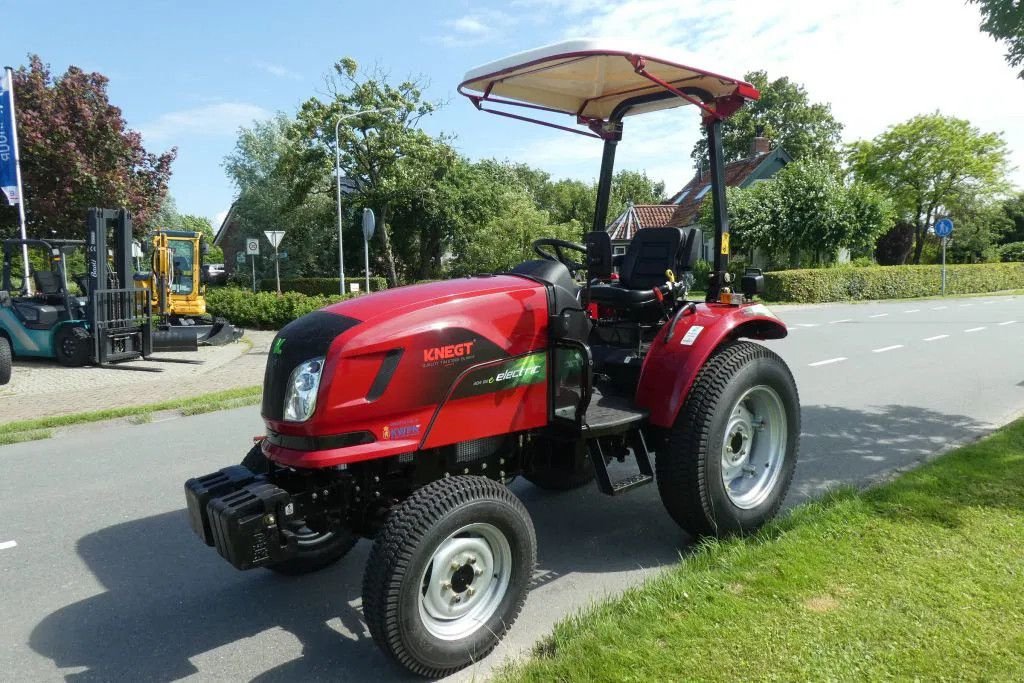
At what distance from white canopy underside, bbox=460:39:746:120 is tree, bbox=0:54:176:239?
19340 mm

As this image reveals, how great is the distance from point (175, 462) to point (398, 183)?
25.0 metres

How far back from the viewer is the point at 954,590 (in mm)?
2990

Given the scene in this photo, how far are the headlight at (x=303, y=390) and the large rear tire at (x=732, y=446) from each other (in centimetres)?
174

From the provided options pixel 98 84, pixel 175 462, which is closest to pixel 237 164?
pixel 98 84

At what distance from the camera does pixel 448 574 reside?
270 cm

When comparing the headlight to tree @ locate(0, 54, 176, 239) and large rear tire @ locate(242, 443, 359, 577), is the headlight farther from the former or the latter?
tree @ locate(0, 54, 176, 239)

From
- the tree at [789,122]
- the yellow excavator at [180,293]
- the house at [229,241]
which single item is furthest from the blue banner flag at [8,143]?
the tree at [789,122]

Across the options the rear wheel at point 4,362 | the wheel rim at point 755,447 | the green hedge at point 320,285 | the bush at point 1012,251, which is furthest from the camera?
the bush at point 1012,251

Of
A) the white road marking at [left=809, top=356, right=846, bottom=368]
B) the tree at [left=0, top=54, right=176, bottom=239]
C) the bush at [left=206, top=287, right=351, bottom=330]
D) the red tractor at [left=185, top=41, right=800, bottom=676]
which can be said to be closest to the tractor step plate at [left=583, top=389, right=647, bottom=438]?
the red tractor at [left=185, top=41, right=800, bottom=676]

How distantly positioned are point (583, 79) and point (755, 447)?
87.6 inches

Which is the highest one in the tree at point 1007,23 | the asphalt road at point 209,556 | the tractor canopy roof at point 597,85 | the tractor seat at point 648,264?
the tree at point 1007,23

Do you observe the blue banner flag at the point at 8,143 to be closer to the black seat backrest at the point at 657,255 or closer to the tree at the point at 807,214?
the black seat backrest at the point at 657,255

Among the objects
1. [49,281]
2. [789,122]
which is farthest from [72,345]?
[789,122]

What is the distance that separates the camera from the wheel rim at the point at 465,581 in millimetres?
Result: 2650
